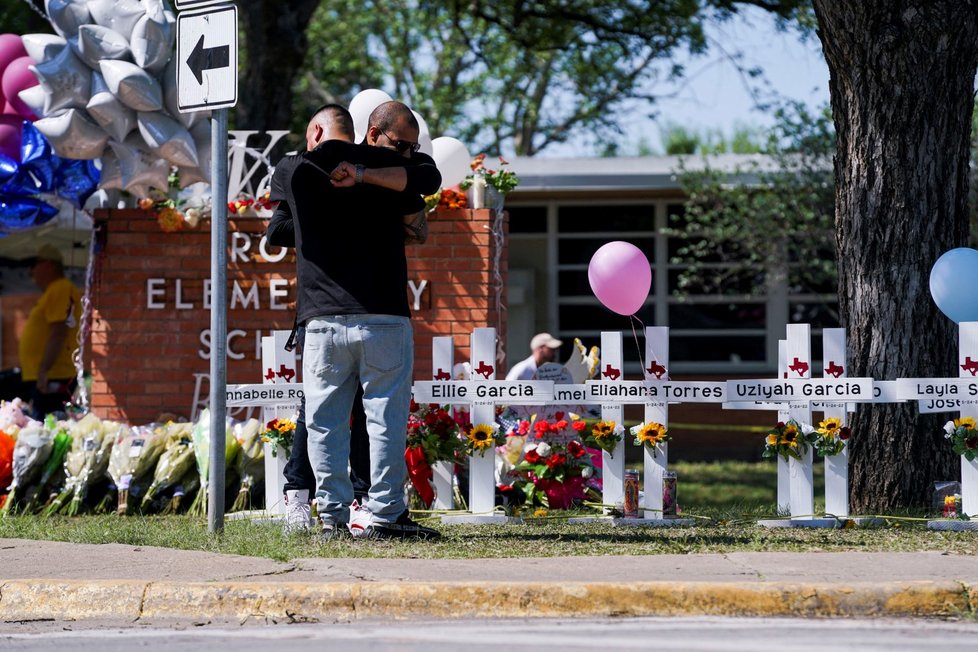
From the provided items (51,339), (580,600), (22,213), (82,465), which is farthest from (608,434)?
(51,339)

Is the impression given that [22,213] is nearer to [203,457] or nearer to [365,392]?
[203,457]

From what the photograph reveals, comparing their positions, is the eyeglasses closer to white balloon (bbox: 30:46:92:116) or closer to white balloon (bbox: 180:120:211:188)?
white balloon (bbox: 180:120:211:188)

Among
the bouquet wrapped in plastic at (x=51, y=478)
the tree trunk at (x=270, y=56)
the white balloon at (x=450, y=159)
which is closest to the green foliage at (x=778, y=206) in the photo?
the tree trunk at (x=270, y=56)

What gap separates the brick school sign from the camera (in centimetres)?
964

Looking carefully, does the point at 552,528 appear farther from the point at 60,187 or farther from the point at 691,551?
the point at 60,187

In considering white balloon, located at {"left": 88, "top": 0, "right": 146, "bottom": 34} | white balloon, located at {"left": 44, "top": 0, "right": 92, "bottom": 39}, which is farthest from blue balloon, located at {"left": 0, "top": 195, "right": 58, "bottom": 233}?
white balloon, located at {"left": 88, "top": 0, "right": 146, "bottom": 34}

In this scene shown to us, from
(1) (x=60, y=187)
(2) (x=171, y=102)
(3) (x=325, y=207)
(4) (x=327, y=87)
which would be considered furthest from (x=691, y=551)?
(4) (x=327, y=87)

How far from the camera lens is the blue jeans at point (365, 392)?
6.12 m

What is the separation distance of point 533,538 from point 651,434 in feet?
3.32

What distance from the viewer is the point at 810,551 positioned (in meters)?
6.08

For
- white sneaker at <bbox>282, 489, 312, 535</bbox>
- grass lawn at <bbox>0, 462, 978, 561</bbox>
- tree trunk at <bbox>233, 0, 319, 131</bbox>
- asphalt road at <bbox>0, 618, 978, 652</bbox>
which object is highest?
tree trunk at <bbox>233, 0, 319, 131</bbox>

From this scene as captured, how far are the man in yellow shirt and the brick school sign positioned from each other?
1.20 m

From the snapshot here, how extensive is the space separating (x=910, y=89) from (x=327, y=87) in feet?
85.5

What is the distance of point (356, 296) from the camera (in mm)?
6094
